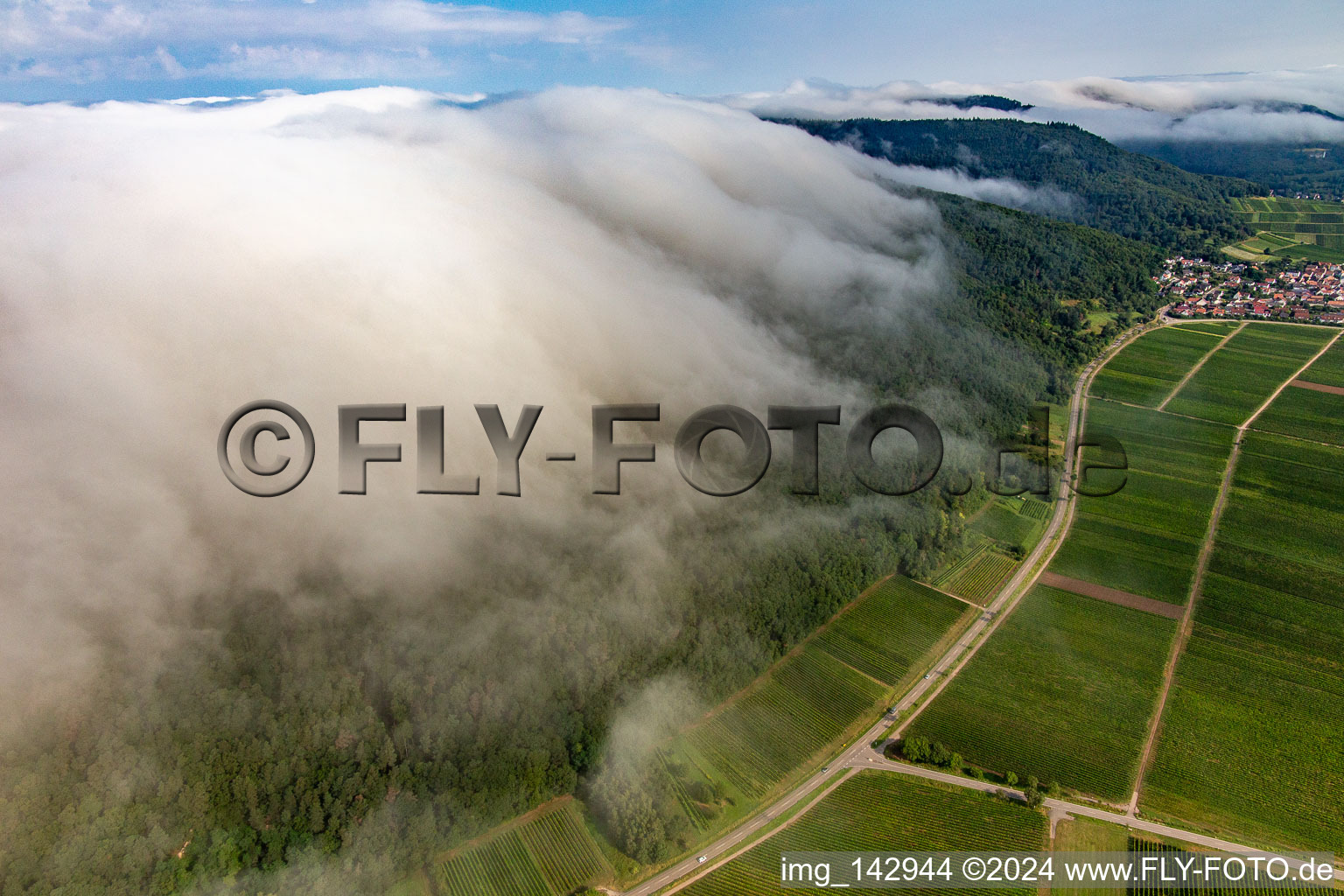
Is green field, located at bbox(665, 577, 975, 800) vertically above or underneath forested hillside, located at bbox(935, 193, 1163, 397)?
underneath

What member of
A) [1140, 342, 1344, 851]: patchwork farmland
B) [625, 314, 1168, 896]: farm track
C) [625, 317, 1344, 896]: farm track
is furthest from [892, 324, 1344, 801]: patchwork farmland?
[1140, 342, 1344, 851]: patchwork farmland

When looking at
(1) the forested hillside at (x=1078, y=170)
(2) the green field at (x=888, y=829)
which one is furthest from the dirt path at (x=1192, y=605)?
(1) the forested hillside at (x=1078, y=170)

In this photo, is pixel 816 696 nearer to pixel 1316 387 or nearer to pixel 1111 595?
pixel 1111 595

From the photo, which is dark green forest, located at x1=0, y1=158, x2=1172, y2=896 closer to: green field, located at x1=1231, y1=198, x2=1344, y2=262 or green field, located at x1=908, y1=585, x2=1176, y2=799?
green field, located at x1=908, y1=585, x2=1176, y2=799

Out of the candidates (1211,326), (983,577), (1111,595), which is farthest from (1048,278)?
(983,577)

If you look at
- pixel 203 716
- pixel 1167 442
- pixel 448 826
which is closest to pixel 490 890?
pixel 448 826

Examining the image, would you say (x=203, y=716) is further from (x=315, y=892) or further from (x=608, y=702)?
(x=608, y=702)
